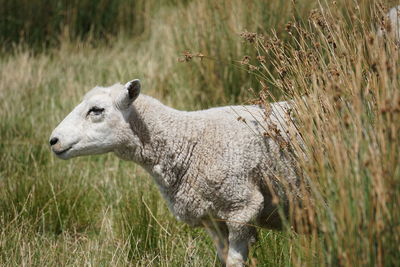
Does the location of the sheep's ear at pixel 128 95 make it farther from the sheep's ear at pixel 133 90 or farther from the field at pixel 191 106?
the field at pixel 191 106

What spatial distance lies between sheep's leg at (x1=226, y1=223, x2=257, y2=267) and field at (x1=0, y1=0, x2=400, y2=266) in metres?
0.11

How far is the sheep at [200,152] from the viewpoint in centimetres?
343

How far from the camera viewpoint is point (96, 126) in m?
3.59

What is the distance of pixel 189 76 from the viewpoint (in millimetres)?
6438

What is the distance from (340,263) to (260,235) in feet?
4.89

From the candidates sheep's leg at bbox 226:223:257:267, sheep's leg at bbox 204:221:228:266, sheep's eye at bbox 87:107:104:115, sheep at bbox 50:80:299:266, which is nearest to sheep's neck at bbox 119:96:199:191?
sheep at bbox 50:80:299:266

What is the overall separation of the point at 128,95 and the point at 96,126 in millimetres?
248

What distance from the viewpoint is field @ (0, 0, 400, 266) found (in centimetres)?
244

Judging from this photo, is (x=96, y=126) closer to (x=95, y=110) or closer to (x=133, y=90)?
(x=95, y=110)

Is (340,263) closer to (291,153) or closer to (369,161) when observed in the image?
(369,161)

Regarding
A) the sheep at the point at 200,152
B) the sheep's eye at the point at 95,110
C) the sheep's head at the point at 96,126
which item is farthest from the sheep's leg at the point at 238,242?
the sheep's eye at the point at 95,110

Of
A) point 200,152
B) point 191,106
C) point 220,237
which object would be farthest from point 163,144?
point 191,106

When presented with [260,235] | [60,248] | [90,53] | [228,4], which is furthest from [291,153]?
[90,53]

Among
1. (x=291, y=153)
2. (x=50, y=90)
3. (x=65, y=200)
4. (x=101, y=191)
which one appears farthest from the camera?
(x=50, y=90)
